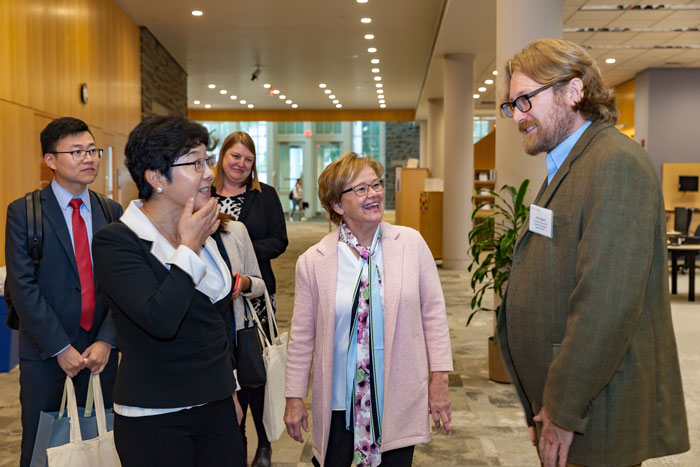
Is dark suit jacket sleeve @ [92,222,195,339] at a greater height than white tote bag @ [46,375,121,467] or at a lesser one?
greater

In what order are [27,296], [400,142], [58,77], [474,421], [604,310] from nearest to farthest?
1. [604,310]
2. [27,296]
3. [474,421]
4. [58,77]
5. [400,142]

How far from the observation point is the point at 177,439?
185 centimetres

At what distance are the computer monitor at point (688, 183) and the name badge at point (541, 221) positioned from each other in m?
13.6

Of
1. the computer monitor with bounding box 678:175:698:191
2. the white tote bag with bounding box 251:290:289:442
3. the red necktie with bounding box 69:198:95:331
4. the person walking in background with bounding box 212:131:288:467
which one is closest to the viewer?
the red necktie with bounding box 69:198:95:331

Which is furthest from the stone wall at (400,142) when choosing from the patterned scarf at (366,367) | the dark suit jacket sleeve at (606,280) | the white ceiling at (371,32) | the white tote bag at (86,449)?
the dark suit jacket sleeve at (606,280)

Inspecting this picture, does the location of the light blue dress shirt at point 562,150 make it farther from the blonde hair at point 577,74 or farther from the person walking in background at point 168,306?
the person walking in background at point 168,306

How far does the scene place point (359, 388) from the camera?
7.35 ft

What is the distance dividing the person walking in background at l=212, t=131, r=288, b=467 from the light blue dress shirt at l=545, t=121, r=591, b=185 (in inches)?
68.7

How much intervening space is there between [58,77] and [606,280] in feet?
24.2

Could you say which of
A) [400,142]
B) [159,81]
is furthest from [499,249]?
[400,142]

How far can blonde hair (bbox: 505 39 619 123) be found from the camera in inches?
69.8

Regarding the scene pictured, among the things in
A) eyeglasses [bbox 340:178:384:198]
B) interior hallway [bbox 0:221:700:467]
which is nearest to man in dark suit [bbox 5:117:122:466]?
eyeglasses [bbox 340:178:384:198]

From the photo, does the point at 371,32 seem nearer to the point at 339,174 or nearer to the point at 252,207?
the point at 252,207

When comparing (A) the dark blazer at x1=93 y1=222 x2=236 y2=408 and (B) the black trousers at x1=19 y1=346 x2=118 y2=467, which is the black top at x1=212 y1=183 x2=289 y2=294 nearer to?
(B) the black trousers at x1=19 y1=346 x2=118 y2=467
